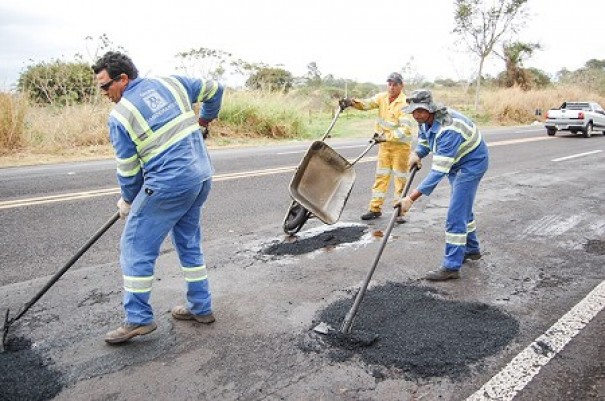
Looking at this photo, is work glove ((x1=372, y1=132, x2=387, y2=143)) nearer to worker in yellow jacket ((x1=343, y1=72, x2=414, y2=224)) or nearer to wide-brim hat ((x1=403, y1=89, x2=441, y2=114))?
worker in yellow jacket ((x1=343, y1=72, x2=414, y2=224))

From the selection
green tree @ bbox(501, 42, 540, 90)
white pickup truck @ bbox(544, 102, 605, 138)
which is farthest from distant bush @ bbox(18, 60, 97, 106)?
green tree @ bbox(501, 42, 540, 90)

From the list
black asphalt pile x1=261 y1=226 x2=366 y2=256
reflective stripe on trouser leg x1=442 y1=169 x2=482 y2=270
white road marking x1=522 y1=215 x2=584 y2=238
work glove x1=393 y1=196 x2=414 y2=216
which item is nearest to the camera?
work glove x1=393 y1=196 x2=414 y2=216

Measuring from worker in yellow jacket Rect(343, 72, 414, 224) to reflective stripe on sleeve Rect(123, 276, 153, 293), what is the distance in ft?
11.7

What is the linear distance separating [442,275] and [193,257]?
2.18 meters

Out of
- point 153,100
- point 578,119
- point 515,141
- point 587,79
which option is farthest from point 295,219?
point 587,79

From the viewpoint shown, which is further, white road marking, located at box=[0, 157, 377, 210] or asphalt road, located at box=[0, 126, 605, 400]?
white road marking, located at box=[0, 157, 377, 210]

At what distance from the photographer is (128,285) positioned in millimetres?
3100

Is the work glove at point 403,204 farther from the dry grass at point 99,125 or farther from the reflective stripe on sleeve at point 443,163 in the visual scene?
the dry grass at point 99,125

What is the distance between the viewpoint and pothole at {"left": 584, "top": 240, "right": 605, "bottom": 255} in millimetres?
5082

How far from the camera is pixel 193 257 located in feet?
11.1

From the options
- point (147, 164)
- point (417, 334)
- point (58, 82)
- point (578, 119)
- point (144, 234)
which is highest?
point (58, 82)

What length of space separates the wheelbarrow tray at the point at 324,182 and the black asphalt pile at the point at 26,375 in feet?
9.20

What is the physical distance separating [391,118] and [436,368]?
12.7ft

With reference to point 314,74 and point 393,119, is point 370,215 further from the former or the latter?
point 314,74
